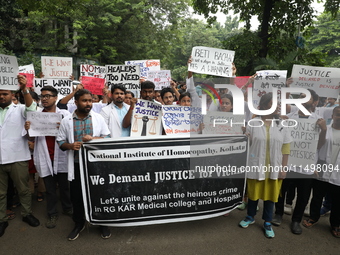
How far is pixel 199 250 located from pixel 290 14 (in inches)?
416

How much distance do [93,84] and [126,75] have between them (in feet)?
3.65

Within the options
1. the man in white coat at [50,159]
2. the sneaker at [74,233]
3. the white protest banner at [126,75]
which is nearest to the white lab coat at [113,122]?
the man in white coat at [50,159]

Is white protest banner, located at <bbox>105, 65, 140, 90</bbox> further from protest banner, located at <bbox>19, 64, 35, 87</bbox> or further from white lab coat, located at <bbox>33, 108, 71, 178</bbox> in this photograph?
protest banner, located at <bbox>19, 64, 35, 87</bbox>

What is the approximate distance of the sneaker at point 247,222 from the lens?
372cm

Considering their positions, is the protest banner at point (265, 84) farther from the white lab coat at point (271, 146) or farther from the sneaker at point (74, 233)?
the sneaker at point (74, 233)

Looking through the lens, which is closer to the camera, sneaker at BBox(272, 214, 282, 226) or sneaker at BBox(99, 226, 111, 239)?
sneaker at BBox(99, 226, 111, 239)

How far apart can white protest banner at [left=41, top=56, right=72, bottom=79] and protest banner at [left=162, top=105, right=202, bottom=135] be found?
294 centimetres

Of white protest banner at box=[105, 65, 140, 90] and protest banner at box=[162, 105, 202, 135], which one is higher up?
white protest banner at box=[105, 65, 140, 90]

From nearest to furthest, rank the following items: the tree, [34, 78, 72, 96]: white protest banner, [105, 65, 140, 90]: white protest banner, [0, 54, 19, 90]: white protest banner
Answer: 1. [0, 54, 19, 90]: white protest banner
2. [105, 65, 140, 90]: white protest banner
3. [34, 78, 72, 96]: white protest banner
4. the tree

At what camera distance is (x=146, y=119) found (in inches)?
146

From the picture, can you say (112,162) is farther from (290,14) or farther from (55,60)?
(290,14)

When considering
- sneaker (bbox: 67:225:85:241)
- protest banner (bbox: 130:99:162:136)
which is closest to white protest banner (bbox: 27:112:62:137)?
protest banner (bbox: 130:99:162:136)

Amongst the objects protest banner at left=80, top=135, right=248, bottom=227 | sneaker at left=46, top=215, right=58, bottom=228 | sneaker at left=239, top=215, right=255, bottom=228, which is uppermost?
protest banner at left=80, top=135, right=248, bottom=227

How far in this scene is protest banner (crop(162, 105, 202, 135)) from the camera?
12.4 feet
